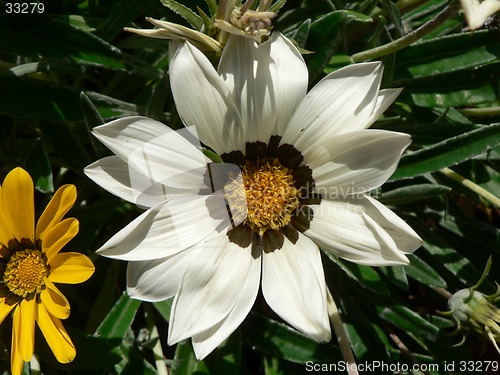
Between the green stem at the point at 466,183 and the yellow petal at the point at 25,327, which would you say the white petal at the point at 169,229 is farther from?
the green stem at the point at 466,183

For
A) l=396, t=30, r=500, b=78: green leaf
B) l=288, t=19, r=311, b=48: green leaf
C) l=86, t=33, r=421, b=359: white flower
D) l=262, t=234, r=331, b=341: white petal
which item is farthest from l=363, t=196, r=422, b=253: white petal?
l=396, t=30, r=500, b=78: green leaf

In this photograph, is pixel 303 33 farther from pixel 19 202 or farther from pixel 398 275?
pixel 19 202

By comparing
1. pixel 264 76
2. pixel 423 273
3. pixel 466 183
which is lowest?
pixel 423 273

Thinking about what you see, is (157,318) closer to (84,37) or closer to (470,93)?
(84,37)

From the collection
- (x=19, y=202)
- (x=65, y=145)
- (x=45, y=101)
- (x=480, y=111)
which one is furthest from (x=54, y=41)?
(x=480, y=111)

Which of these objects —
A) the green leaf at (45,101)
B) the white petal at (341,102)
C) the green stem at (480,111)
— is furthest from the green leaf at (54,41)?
the green stem at (480,111)

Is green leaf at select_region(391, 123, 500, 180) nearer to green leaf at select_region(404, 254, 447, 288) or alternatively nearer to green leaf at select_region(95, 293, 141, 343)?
green leaf at select_region(404, 254, 447, 288)

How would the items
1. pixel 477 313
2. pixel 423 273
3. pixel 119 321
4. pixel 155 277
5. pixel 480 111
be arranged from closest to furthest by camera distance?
pixel 155 277
pixel 477 313
pixel 119 321
pixel 423 273
pixel 480 111

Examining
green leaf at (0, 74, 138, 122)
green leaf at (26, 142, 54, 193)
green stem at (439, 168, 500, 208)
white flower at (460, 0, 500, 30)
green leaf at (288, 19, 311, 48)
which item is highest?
white flower at (460, 0, 500, 30)
